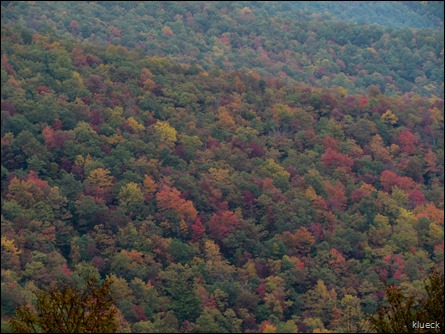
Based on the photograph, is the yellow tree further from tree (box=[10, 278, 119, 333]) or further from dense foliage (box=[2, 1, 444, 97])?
tree (box=[10, 278, 119, 333])

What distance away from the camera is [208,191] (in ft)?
191

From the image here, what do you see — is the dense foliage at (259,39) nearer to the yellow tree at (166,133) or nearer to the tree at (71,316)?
the yellow tree at (166,133)

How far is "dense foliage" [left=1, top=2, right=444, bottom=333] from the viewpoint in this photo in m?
46.3

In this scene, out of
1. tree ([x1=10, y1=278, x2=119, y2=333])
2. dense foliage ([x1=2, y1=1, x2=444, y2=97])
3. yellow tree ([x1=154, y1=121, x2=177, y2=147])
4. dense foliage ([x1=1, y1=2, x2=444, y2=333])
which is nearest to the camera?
tree ([x1=10, y1=278, x2=119, y2=333])

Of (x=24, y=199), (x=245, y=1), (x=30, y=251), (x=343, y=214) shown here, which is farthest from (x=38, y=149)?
(x=245, y=1)

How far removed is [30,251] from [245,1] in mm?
84316

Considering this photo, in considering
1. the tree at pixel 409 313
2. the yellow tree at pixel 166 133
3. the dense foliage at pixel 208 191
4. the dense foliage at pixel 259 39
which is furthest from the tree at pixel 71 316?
the dense foliage at pixel 259 39

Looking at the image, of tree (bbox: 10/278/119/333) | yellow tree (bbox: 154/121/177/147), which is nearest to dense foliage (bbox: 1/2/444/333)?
yellow tree (bbox: 154/121/177/147)

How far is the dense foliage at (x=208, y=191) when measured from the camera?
152ft

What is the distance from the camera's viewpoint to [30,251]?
1815 inches

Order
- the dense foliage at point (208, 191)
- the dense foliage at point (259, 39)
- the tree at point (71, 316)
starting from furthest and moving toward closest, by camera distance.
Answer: the dense foliage at point (259, 39) → the dense foliage at point (208, 191) → the tree at point (71, 316)

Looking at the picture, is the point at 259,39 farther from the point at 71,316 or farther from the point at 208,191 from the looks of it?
the point at 71,316

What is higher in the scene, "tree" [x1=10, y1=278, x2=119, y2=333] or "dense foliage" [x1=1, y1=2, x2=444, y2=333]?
"tree" [x1=10, y1=278, x2=119, y2=333]

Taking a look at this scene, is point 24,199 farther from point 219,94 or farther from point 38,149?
point 219,94
